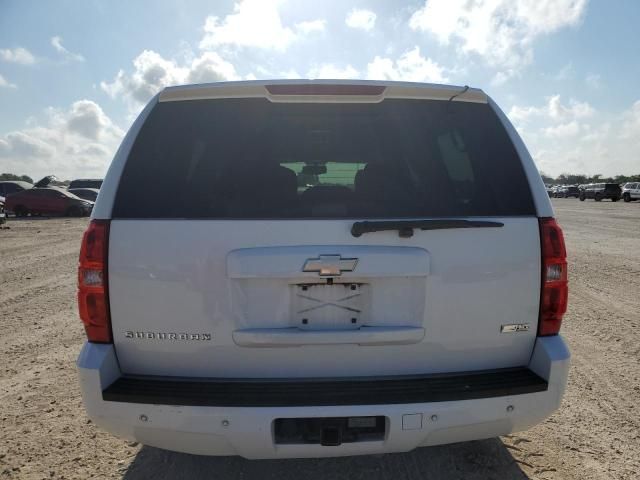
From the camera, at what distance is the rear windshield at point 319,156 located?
195 cm

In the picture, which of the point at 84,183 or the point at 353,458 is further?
the point at 84,183

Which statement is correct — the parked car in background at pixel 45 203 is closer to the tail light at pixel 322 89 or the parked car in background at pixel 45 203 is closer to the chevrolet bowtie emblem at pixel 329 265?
the tail light at pixel 322 89

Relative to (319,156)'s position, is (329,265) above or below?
below

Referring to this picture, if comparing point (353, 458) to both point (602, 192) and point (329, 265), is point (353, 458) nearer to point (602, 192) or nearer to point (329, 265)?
point (329, 265)

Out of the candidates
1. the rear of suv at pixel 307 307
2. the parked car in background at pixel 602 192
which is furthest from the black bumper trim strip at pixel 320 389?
the parked car in background at pixel 602 192

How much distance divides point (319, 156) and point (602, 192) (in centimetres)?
5214

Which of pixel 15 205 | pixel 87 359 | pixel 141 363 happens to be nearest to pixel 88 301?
pixel 87 359

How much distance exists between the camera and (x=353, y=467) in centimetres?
242

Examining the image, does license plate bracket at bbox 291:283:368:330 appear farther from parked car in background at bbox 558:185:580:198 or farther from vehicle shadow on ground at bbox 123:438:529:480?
parked car in background at bbox 558:185:580:198

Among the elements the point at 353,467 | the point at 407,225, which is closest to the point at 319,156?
the point at 407,225

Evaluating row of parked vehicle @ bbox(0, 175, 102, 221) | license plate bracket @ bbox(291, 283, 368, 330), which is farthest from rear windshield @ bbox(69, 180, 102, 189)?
license plate bracket @ bbox(291, 283, 368, 330)

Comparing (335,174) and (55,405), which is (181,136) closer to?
(335,174)

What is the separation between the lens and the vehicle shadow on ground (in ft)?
7.68

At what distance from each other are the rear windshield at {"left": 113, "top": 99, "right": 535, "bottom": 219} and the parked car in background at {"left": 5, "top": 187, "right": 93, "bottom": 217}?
77.7 ft
